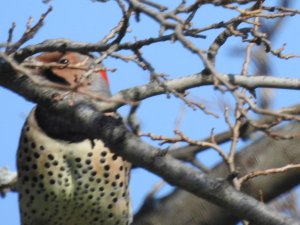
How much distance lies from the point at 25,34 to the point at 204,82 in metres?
0.66

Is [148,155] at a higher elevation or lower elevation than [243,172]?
higher

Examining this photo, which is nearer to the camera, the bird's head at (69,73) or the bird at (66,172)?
the bird's head at (69,73)

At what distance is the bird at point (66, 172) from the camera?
4.70 metres

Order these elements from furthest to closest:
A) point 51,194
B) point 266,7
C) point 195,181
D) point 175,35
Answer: point 51,194 → point 266,7 → point 195,181 → point 175,35

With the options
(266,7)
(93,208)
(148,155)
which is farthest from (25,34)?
(93,208)

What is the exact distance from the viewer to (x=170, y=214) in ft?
15.0

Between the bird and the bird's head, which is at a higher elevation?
the bird's head

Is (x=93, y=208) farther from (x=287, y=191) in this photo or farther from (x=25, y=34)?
(x=25, y=34)

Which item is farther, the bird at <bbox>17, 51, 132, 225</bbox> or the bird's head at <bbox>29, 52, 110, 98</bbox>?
the bird at <bbox>17, 51, 132, 225</bbox>

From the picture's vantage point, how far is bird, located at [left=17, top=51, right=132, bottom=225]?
4695 millimetres

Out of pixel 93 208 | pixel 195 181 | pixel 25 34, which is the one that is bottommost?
pixel 93 208

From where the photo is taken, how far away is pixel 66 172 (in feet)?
15.6

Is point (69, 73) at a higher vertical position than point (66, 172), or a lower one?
higher

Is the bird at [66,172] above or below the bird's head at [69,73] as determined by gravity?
below
